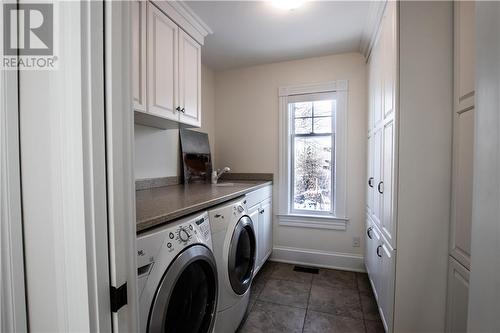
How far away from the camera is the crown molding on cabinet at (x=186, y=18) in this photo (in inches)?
65.1

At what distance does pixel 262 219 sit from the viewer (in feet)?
8.04

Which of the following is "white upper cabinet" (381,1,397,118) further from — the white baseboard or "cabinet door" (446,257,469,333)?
the white baseboard

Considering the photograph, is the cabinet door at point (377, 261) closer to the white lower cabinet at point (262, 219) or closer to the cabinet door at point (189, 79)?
the white lower cabinet at point (262, 219)

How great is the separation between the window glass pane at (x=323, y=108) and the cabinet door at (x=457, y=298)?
186cm

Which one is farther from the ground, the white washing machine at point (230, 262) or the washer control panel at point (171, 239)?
the washer control panel at point (171, 239)

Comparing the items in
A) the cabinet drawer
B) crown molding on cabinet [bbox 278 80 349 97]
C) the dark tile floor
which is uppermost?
crown molding on cabinet [bbox 278 80 349 97]

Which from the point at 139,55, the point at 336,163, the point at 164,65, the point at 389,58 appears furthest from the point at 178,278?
the point at 336,163

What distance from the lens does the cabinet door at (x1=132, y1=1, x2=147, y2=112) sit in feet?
4.63

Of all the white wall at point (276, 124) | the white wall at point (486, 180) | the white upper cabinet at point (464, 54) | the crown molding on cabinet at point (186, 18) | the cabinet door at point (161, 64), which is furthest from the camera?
the white wall at point (276, 124)

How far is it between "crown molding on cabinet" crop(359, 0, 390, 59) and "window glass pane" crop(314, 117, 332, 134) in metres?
0.75

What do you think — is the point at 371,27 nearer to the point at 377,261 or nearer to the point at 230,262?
the point at 377,261

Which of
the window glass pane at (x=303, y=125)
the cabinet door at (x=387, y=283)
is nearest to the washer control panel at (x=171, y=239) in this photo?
the cabinet door at (x=387, y=283)

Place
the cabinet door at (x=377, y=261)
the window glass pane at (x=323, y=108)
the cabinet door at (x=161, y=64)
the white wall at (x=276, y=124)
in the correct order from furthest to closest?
the window glass pane at (x=323, y=108)
the white wall at (x=276, y=124)
the cabinet door at (x=377, y=261)
the cabinet door at (x=161, y=64)

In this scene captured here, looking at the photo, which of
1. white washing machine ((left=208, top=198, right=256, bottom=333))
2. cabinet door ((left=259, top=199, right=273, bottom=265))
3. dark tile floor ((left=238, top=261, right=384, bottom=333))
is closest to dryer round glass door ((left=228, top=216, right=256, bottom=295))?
white washing machine ((left=208, top=198, right=256, bottom=333))
